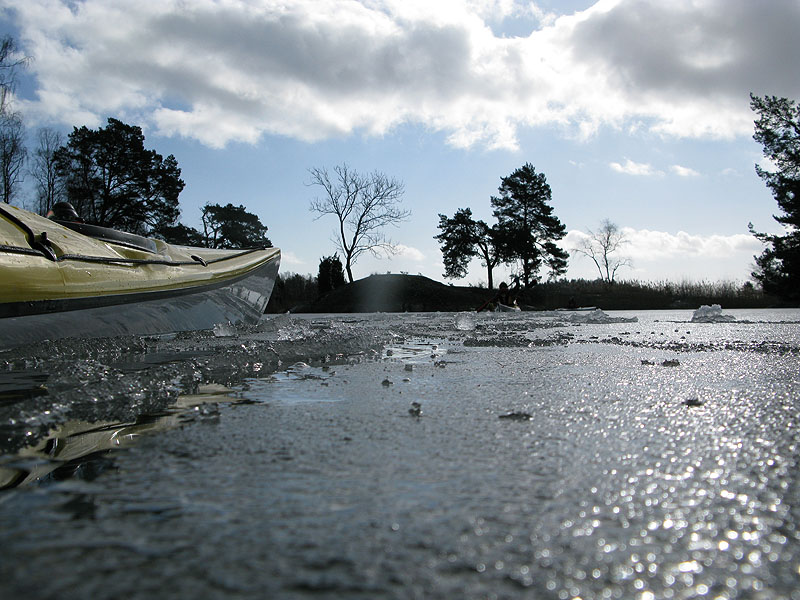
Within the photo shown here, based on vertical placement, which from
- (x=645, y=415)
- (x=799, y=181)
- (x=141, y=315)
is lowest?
(x=645, y=415)

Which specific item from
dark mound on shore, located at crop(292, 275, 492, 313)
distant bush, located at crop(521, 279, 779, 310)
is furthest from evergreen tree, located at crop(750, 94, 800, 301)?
dark mound on shore, located at crop(292, 275, 492, 313)

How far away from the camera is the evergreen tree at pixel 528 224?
3941cm

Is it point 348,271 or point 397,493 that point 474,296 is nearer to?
point 348,271

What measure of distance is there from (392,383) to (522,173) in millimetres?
41816

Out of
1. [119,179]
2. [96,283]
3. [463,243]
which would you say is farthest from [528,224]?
[96,283]

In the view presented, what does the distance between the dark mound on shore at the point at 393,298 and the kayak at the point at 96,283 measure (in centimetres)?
2391

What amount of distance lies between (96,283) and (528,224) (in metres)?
39.9

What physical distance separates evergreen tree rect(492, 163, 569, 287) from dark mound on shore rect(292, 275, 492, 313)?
625cm

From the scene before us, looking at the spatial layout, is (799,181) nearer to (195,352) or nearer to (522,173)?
(522,173)

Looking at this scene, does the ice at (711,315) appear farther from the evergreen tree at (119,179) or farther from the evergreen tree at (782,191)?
the evergreen tree at (119,179)

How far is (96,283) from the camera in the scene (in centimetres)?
341

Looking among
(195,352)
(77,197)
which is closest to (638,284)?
(77,197)

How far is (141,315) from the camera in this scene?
13.7 ft

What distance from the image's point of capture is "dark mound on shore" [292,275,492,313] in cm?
3016
